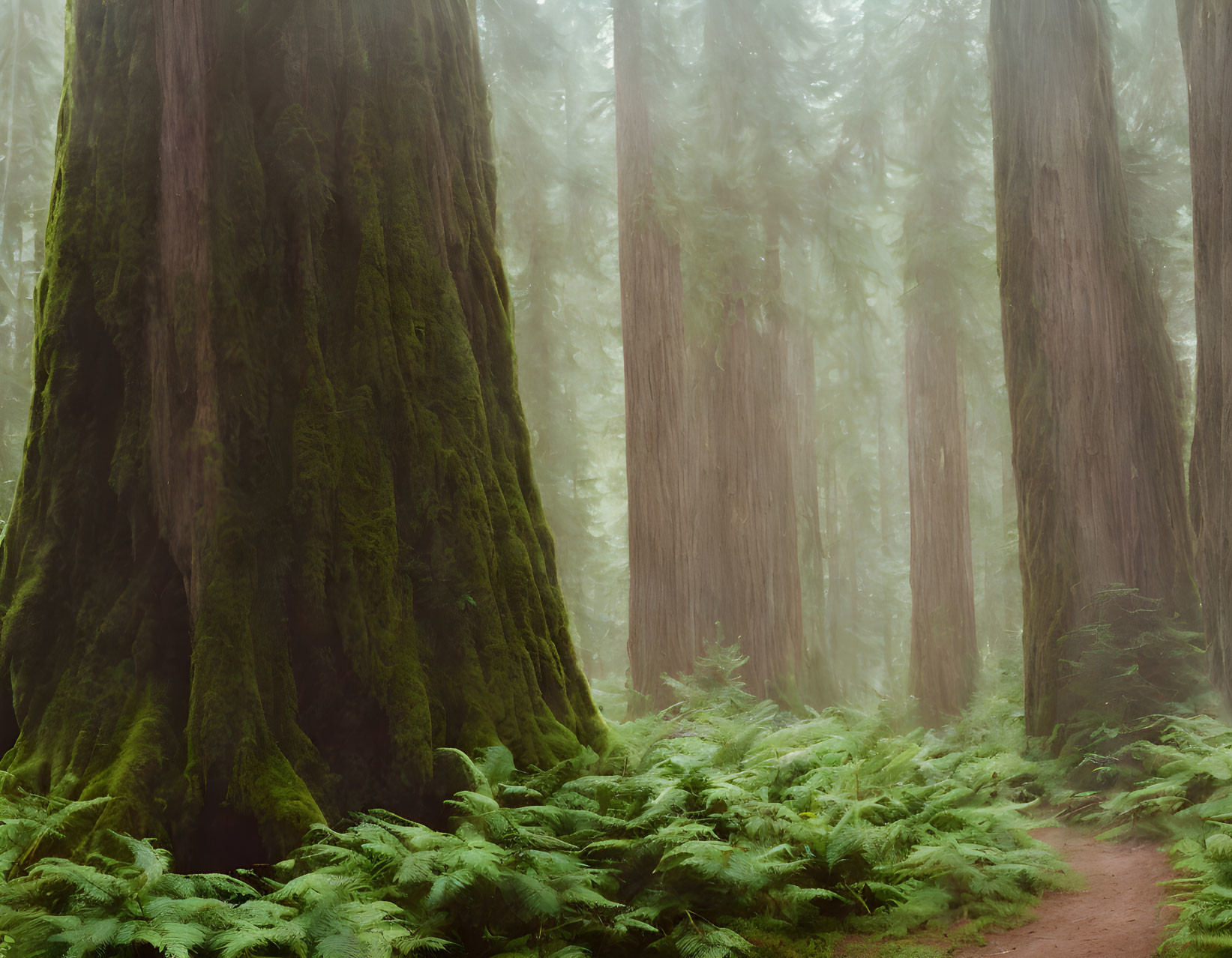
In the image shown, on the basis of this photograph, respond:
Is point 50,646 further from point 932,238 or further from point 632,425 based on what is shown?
point 932,238

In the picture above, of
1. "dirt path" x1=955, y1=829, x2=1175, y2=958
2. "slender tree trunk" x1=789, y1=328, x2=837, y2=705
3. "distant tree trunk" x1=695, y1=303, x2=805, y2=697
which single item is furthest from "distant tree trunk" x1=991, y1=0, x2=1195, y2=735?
"slender tree trunk" x1=789, y1=328, x2=837, y2=705

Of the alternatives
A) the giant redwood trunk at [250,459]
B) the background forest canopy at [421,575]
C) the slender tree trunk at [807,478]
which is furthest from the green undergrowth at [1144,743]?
the slender tree trunk at [807,478]

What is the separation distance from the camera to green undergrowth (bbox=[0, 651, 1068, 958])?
3053 mm

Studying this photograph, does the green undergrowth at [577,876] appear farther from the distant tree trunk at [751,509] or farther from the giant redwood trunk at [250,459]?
the distant tree trunk at [751,509]

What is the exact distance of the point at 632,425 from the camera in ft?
37.4

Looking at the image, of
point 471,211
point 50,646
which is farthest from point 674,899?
point 471,211

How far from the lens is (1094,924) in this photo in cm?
381

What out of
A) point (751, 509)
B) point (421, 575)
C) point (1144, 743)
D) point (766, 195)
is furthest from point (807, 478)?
point (421, 575)

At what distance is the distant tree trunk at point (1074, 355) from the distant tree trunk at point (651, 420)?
4.25 metres

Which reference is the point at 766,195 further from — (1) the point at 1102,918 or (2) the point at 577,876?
(2) the point at 577,876

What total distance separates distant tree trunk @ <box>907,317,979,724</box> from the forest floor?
940cm

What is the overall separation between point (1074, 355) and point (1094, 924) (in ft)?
17.6

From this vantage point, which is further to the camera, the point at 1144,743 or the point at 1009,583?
the point at 1009,583

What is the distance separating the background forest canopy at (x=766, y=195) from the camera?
12547mm
